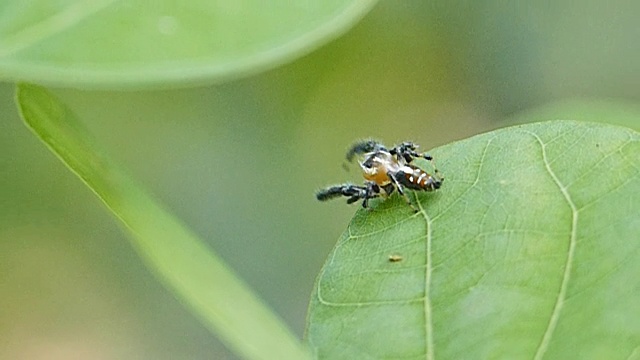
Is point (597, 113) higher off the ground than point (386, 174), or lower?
higher

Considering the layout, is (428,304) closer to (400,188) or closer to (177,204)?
(400,188)

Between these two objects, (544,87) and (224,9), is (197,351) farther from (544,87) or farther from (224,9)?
(224,9)

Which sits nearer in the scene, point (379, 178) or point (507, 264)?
point (507, 264)

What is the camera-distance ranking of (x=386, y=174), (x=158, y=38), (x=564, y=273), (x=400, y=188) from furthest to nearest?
(x=386, y=174) → (x=400, y=188) → (x=564, y=273) → (x=158, y=38)

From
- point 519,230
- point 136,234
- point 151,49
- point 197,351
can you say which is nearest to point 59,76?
point 151,49

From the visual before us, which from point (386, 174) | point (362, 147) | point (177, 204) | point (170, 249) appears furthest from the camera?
point (177, 204)

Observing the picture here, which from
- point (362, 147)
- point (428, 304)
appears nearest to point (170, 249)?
point (428, 304)

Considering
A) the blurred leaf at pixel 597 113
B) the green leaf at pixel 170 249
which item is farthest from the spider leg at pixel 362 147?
the green leaf at pixel 170 249

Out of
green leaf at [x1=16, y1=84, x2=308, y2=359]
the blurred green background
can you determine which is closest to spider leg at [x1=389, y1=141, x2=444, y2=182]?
green leaf at [x1=16, y1=84, x2=308, y2=359]
